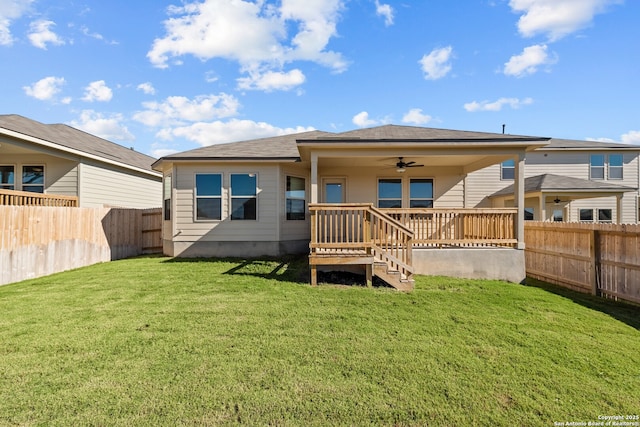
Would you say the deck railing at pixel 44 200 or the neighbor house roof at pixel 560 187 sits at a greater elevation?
the neighbor house roof at pixel 560 187

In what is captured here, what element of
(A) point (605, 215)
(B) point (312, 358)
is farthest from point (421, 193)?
(A) point (605, 215)

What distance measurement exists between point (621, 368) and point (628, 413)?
964mm

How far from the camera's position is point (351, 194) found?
1039 centimetres

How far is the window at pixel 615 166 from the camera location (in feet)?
48.5

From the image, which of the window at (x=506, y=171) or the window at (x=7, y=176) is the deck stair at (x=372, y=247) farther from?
the window at (x=7, y=176)

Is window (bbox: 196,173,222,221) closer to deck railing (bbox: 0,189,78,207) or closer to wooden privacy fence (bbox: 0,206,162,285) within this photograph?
wooden privacy fence (bbox: 0,206,162,285)

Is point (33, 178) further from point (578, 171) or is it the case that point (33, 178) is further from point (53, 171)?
point (578, 171)

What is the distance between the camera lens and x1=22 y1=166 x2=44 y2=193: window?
10.4m

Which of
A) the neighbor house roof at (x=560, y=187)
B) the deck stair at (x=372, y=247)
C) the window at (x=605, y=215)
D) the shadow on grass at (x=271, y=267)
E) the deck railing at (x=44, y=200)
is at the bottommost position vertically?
the shadow on grass at (x=271, y=267)

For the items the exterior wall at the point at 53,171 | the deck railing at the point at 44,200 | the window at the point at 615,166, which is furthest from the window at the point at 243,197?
the window at the point at 615,166

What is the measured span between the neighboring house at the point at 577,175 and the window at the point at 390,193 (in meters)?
4.93

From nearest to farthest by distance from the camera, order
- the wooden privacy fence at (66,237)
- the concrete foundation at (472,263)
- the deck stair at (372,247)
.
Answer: the deck stair at (372,247) < the wooden privacy fence at (66,237) < the concrete foundation at (472,263)

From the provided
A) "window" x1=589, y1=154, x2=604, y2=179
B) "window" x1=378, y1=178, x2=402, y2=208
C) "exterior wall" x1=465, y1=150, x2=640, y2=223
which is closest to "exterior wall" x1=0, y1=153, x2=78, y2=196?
"window" x1=378, y1=178, x2=402, y2=208

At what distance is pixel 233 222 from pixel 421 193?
22.0 feet
